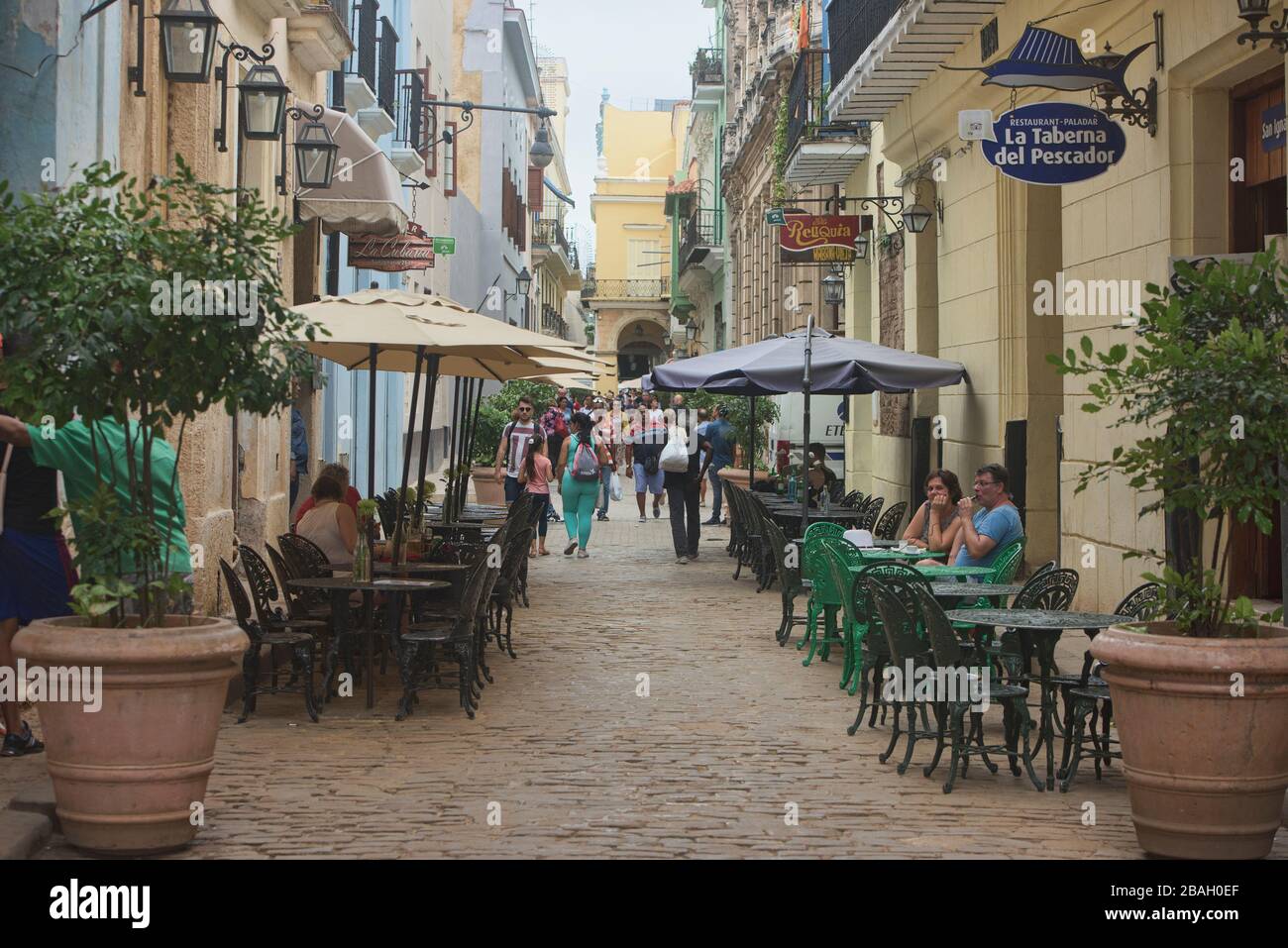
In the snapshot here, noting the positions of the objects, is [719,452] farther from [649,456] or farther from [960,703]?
[960,703]

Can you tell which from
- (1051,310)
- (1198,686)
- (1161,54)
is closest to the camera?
(1198,686)

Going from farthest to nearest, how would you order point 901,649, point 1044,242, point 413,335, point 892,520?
point 1044,242, point 892,520, point 413,335, point 901,649

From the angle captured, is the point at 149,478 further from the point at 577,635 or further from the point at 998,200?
the point at 998,200

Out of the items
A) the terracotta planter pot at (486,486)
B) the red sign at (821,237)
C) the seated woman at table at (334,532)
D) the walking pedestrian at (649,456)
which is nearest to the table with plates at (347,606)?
the seated woman at table at (334,532)

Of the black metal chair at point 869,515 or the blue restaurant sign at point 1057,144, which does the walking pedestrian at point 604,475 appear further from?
the blue restaurant sign at point 1057,144

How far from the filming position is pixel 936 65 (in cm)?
1673

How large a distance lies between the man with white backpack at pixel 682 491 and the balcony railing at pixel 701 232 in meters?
28.6

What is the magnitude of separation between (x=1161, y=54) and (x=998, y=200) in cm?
426

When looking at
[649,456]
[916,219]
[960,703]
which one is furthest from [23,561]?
[649,456]

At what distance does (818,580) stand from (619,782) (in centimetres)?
Result: 373

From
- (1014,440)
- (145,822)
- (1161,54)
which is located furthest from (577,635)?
(145,822)

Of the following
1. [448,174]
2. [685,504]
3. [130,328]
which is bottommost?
[685,504]

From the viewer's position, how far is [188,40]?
36.3 ft

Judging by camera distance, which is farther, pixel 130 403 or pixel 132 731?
pixel 130 403
